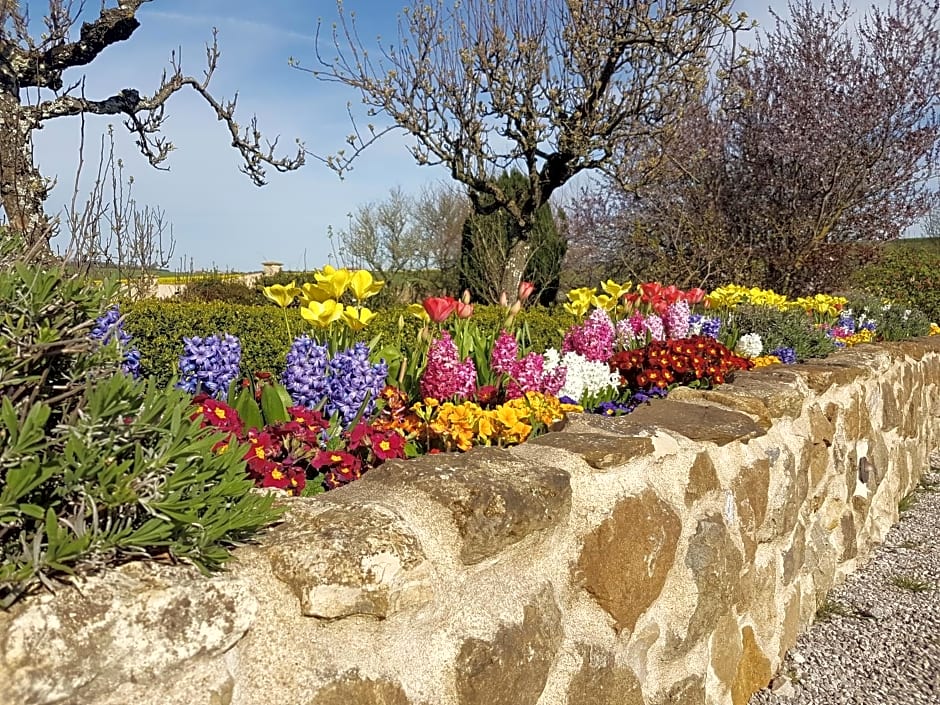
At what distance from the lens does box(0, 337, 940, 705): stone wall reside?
3.39 feet

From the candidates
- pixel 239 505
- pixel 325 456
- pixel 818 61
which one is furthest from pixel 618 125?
pixel 239 505

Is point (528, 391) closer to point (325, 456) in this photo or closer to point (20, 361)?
point (325, 456)

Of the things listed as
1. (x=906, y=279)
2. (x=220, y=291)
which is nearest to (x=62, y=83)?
(x=220, y=291)

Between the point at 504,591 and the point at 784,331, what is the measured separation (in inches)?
150

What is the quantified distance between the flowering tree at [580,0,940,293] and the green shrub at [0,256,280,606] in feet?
28.8

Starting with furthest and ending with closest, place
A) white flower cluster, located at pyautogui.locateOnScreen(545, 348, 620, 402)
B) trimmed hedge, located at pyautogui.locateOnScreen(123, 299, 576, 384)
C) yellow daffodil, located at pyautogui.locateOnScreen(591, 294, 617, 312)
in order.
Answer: trimmed hedge, located at pyautogui.locateOnScreen(123, 299, 576, 384) < yellow daffodil, located at pyautogui.locateOnScreen(591, 294, 617, 312) < white flower cluster, located at pyautogui.locateOnScreen(545, 348, 620, 402)

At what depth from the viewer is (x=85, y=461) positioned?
1025 millimetres

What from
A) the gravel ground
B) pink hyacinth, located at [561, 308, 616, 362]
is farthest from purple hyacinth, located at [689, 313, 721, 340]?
the gravel ground

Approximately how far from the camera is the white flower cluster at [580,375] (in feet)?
9.70

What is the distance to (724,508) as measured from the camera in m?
2.44

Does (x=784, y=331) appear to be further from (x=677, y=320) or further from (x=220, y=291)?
(x=220, y=291)

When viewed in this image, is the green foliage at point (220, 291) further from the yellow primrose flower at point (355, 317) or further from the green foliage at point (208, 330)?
the yellow primrose flower at point (355, 317)

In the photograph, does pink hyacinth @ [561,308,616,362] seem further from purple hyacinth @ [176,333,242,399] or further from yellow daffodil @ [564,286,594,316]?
purple hyacinth @ [176,333,242,399]

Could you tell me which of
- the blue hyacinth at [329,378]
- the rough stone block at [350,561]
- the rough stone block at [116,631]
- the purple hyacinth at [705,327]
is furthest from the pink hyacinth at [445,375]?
the purple hyacinth at [705,327]
